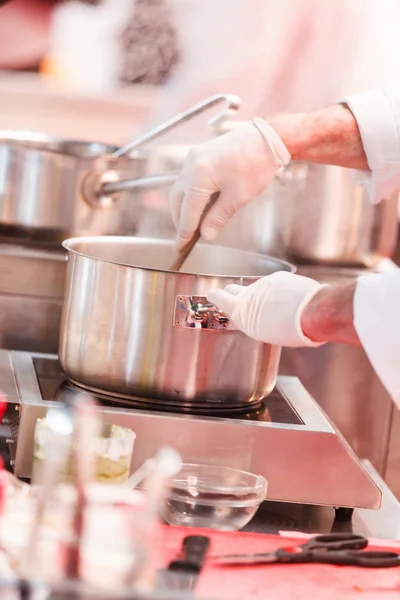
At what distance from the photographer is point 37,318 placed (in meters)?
1.92

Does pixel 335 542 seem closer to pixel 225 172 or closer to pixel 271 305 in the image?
pixel 271 305

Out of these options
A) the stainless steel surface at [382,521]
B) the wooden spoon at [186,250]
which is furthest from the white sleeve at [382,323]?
the wooden spoon at [186,250]

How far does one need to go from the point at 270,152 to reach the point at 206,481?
0.61 meters

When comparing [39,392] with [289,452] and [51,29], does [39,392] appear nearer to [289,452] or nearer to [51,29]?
[289,452]

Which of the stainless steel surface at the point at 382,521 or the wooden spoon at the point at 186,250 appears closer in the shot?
the stainless steel surface at the point at 382,521

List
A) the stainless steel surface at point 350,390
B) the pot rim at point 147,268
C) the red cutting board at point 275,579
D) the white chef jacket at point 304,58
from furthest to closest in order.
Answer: the white chef jacket at point 304,58 < the stainless steel surface at point 350,390 < the pot rim at point 147,268 < the red cutting board at point 275,579

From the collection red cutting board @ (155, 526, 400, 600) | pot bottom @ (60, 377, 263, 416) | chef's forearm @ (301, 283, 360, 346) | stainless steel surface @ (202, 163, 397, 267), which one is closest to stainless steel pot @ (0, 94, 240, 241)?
stainless steel surface @ (202, 163, 397, 267)

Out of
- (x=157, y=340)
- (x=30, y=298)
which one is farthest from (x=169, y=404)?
(x=30, y=298)

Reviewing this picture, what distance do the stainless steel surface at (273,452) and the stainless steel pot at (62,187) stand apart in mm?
642

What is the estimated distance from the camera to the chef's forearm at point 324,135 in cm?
160

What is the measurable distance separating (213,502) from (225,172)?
59 cm

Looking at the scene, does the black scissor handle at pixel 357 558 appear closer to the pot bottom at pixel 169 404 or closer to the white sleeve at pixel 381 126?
the pot bottom at pixel 169 404

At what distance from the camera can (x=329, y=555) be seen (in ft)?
3.75

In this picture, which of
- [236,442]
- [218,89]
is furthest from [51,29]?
[236,442]
